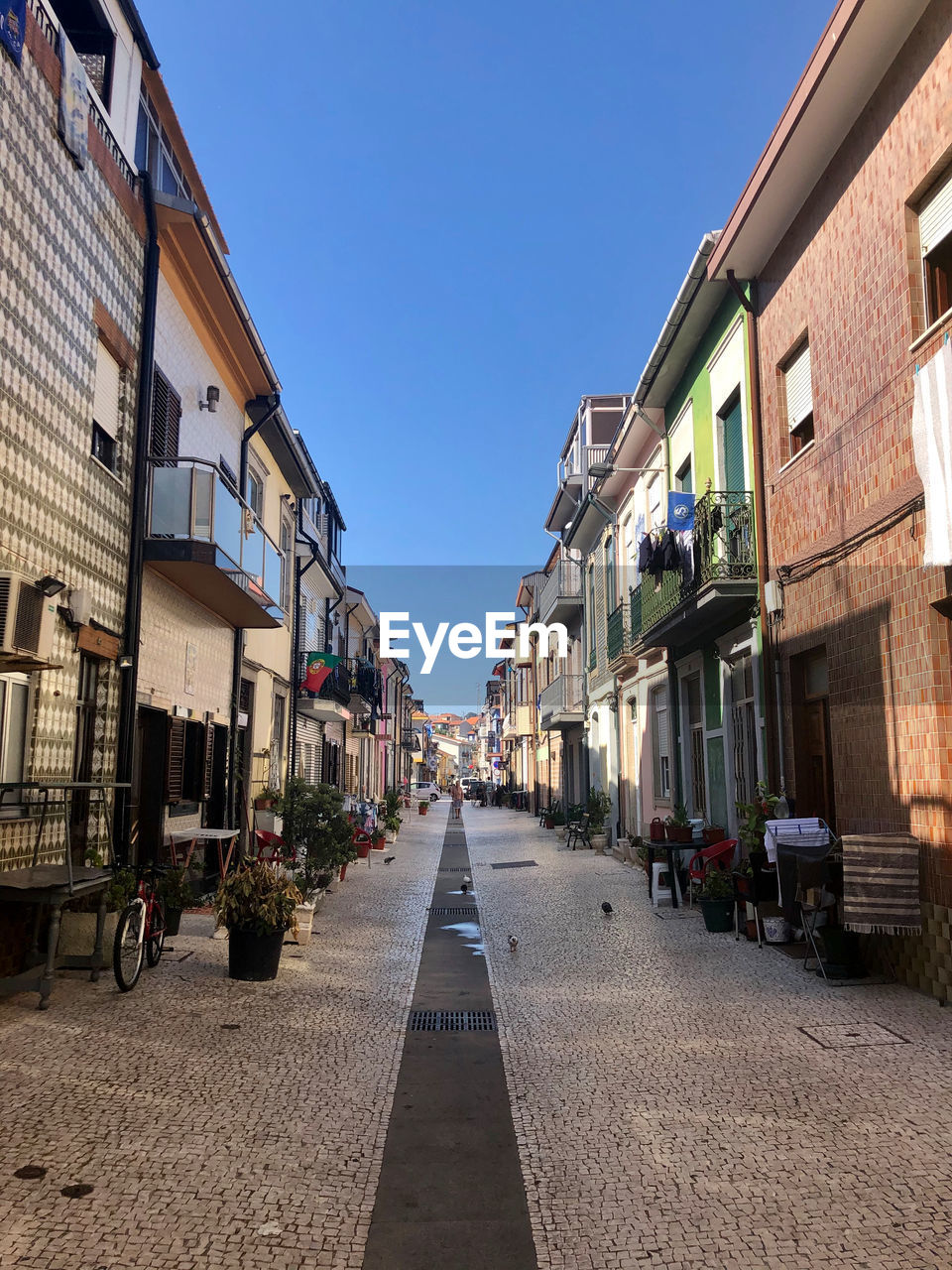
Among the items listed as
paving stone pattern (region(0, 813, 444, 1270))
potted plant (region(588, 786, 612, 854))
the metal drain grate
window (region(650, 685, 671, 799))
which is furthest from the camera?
potted plant (region(588, 786, 612, 854))

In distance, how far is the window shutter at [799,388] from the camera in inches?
371

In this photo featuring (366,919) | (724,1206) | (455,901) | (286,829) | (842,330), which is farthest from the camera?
(455,901)

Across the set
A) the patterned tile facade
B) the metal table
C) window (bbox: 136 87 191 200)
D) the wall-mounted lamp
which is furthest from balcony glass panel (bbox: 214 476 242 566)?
the metal table

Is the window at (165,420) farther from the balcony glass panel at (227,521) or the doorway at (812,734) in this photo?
the doorway at (812,734)

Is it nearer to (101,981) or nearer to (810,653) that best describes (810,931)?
(810,653)

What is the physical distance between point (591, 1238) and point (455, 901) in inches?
367

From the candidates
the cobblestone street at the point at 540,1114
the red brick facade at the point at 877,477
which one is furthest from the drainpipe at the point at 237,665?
the red brick facade at the point at 877,477

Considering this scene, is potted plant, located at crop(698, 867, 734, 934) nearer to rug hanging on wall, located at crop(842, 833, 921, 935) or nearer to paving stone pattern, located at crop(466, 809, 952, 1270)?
paving stone pattern, located at crop(466, 809, 952, 1270)

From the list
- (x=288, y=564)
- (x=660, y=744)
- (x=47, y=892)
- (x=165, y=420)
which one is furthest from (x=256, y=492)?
(x=47, y=892)

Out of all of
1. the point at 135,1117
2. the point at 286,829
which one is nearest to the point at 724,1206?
the point at 135,1117

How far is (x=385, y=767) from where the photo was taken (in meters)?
43.8

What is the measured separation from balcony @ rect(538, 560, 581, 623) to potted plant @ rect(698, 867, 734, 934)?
16273 mm

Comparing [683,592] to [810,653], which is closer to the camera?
[810,653]

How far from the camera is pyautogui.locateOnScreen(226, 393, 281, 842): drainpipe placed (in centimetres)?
1345
